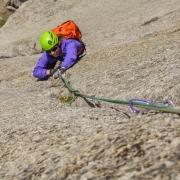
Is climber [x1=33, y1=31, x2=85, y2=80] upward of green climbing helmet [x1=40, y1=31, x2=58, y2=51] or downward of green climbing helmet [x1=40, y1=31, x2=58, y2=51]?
downward

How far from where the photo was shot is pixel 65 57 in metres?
16.4

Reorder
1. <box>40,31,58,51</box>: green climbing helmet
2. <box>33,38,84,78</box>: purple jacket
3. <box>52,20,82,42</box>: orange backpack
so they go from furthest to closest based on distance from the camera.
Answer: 1. <box>52,20,82,42</box>: orange backpack
2. <box>33,38,84,78</box>: purple jacket
3. <box>40,31,58,51</box>: green climbing helmet

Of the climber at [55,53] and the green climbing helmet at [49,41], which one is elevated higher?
the green climbing helmet at [49,41]

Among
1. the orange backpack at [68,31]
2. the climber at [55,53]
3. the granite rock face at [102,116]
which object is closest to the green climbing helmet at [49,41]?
the climber at [55,53]

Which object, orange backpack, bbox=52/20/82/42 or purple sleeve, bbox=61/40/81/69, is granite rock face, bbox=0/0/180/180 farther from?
orange backpack, bbox=52/20/82/42

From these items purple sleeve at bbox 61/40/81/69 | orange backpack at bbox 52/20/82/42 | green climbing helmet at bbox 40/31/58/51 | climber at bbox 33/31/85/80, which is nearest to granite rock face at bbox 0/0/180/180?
purple sleeve at bbox 61/40/81/69

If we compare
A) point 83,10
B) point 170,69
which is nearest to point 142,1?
point 83,10

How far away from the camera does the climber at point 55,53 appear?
15875 millimetres

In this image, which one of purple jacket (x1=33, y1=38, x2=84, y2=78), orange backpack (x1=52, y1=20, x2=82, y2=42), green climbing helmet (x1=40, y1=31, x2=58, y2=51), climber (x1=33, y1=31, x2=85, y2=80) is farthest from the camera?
orange backpack (x1=52, y1=20, x2=82, y2=42)

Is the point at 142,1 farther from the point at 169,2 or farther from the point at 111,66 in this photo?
the point at 111,66

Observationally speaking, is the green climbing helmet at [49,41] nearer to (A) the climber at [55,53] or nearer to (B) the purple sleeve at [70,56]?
(A) the climber at [55,53]

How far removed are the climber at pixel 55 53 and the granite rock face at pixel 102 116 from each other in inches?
18.5

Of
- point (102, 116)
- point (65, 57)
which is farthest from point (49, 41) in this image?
point (102, 116)

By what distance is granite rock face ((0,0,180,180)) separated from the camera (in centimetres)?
643
